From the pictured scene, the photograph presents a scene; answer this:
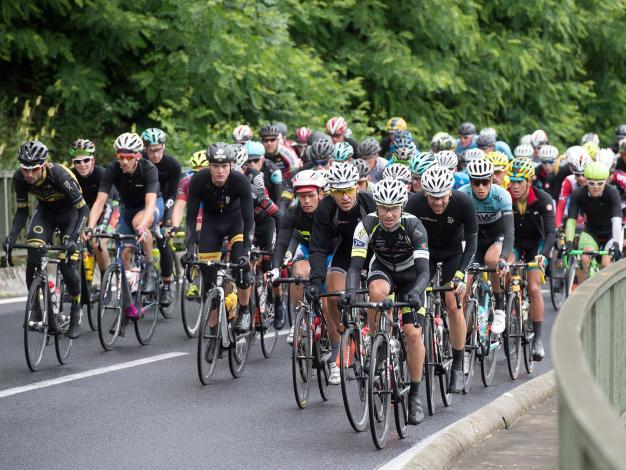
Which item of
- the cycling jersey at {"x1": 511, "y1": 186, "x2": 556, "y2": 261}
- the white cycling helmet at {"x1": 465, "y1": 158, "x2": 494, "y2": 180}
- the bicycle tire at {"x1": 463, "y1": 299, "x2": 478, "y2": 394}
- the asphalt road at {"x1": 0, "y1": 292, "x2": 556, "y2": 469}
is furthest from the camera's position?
the cycling jersey at {"x1": 511, "y1": 186, "x2": 556, "y2": 261}

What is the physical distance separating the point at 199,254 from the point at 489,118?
20.0 meters

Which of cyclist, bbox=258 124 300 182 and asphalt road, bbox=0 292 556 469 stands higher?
cyclist, bbox=258 124 300 182

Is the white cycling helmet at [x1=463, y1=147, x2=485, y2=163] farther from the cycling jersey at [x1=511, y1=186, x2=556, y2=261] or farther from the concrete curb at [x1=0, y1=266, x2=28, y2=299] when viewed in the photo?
the concrete curb at [x1=0, y1=266, x2=28, y2=299]

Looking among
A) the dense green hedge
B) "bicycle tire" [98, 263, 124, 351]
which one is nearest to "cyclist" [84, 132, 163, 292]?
"bicycle tire" [98, 263, 124, 351]

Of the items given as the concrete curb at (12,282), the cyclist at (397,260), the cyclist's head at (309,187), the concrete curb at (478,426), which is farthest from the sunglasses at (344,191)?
the concrete curb at (12,282)

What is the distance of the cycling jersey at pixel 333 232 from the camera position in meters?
9.94

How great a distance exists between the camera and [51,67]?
22.1 m

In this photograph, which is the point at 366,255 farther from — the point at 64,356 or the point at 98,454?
the point at 64,356

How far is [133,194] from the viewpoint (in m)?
13.2

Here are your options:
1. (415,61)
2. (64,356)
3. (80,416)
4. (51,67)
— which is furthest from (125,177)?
(415,61)

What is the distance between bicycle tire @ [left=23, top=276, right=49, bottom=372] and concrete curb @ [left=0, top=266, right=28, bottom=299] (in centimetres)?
474

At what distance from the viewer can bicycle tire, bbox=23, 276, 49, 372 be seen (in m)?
10.6

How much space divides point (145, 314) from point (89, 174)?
5.13 feet

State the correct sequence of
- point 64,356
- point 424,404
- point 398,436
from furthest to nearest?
point 64,356
point 424,404
point 398,436
